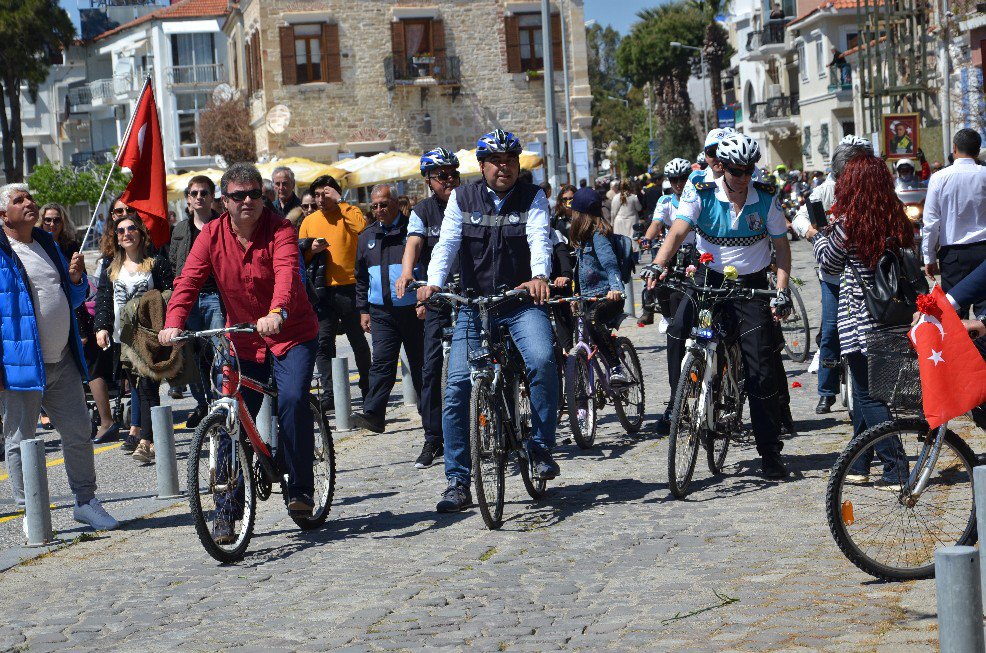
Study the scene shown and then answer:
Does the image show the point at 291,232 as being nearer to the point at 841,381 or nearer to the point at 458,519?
the point at 458,519

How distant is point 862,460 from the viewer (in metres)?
6.20

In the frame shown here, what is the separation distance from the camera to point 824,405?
11.4 m

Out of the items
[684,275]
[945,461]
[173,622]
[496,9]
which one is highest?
[496,9]

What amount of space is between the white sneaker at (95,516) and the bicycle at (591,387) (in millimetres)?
3309

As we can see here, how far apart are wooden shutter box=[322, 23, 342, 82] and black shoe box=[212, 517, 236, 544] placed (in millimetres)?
47402

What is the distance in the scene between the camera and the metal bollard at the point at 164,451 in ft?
31.6

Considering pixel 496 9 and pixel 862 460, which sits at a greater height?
pixel 496 9

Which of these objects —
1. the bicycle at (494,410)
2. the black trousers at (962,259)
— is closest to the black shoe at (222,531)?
the bicycle at (494,410)

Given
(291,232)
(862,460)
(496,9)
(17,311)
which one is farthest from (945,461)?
(496,9)

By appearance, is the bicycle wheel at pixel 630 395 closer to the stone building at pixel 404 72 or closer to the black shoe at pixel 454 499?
the black shoe at pixel 454 499

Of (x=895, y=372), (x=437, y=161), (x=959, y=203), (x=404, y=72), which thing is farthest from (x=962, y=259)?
(x=404, y=72)

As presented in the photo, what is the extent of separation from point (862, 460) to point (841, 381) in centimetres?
517

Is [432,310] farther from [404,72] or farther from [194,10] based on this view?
[194,10]

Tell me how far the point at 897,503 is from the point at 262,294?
3537mm
